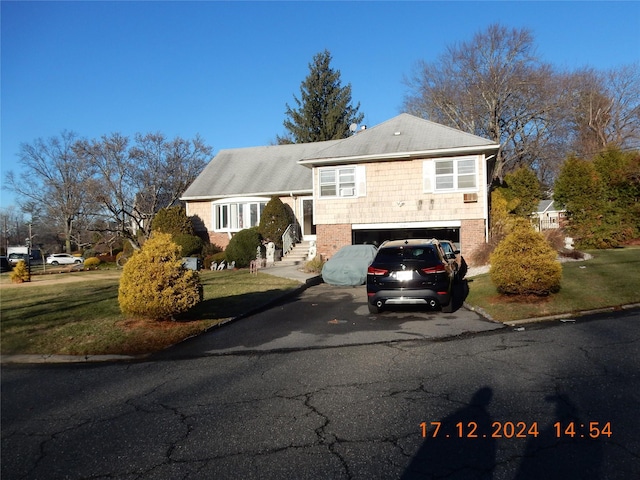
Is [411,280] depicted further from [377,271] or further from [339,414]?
[339,414]

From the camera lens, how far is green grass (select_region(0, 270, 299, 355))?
7.98 m

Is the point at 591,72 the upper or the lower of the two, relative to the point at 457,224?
upper

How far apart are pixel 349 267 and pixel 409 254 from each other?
5.72m

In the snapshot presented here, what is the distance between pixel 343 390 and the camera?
17.3 feet

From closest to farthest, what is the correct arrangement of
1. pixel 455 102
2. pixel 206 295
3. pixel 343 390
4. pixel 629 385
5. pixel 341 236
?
pixel 629 385 < pixel 343 390 < pixel 206 295 < pixel 341 236 < pixel 455 102

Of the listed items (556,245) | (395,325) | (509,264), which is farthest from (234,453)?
(556,245)

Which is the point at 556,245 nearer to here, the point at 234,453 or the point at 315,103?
the point at 234,453

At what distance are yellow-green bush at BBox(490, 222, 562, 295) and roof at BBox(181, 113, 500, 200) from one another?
10105mm

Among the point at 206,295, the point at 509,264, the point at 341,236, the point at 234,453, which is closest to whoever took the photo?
the point at 234,453

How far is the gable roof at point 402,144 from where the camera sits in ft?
64.0

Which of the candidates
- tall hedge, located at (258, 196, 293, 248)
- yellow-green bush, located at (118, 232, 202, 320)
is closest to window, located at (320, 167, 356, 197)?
tall hedge, located at (258, 196, 293, 248)

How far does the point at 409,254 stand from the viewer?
397 inches

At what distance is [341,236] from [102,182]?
20905mm

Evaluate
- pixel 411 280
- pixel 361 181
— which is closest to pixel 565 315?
pixel 411 280
